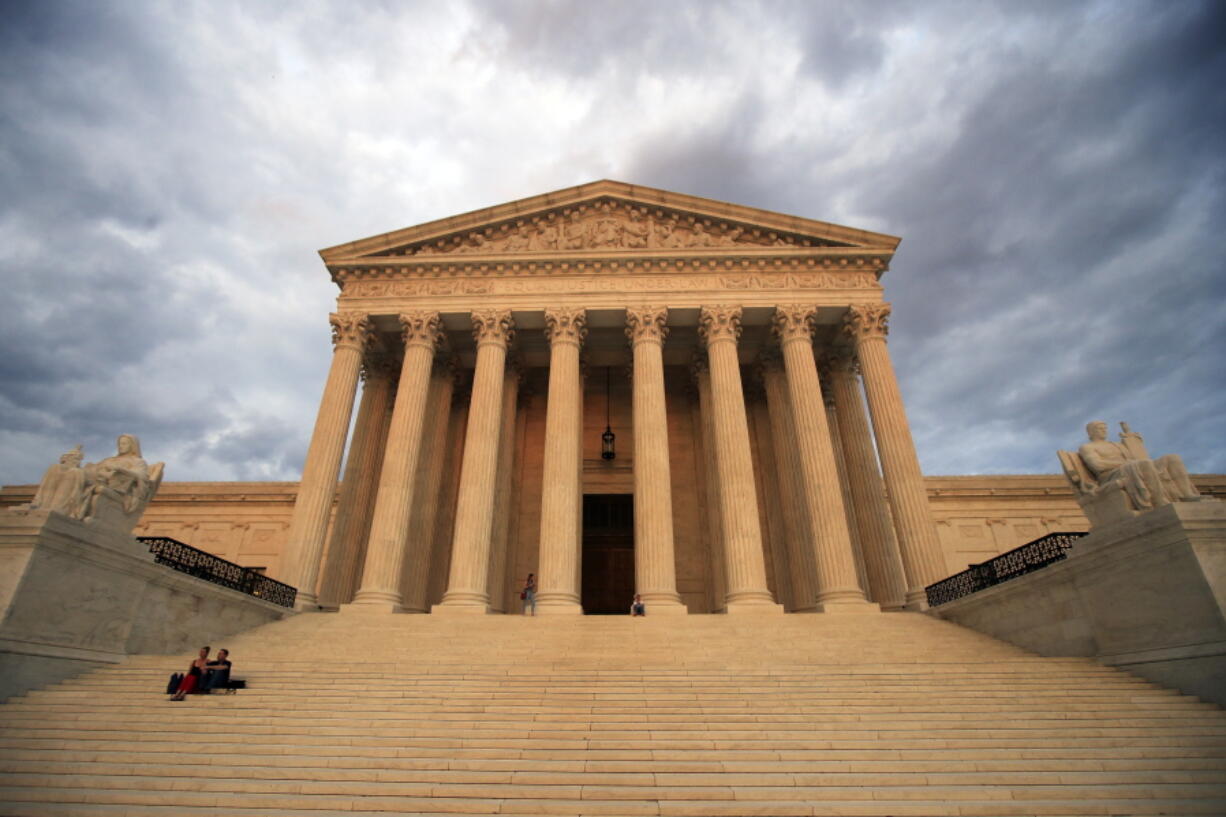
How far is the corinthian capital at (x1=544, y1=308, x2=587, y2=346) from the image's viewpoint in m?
21.6

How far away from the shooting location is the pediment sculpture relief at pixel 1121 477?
10.2 metres

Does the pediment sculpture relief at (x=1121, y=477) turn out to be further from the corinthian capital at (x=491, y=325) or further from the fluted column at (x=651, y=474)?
the corinthian capital at (x=491, y=325)

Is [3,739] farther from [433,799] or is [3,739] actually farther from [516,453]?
[516,453]

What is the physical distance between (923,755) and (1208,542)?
603 centimetres

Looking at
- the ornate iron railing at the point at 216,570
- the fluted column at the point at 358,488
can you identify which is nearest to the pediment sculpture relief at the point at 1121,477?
the ornate iron railing at the point at 216,570

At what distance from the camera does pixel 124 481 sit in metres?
11.8

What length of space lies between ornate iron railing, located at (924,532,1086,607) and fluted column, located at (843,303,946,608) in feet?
4.03

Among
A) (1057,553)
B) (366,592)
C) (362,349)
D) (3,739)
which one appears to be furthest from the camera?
(362,349)

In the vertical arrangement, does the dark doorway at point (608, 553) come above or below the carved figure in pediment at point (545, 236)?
below

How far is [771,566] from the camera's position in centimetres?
2352

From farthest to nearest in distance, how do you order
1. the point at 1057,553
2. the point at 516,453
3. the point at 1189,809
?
the point at 516,453 < the point at 1057,553 < the point at 1189,809

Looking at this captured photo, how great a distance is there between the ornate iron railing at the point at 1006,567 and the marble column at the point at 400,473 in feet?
49.8

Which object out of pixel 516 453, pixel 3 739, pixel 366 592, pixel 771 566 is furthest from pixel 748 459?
pixel 3 739

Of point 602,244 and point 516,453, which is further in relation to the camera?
point 516,453
